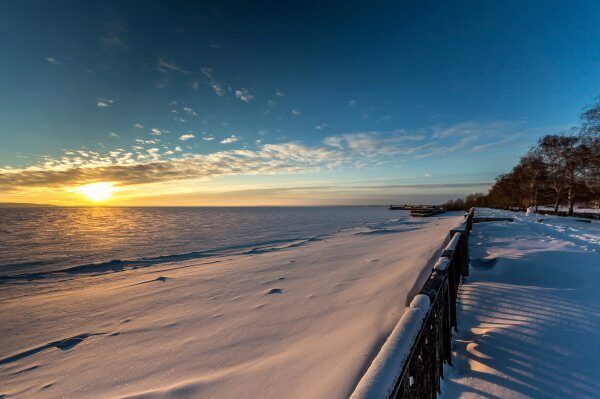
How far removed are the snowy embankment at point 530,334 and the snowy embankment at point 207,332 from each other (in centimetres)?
106

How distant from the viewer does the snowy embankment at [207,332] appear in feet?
11.9

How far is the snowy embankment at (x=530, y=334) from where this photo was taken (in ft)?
9.58

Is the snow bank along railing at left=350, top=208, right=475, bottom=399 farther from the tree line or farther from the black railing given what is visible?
the tree line

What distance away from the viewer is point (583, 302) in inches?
179

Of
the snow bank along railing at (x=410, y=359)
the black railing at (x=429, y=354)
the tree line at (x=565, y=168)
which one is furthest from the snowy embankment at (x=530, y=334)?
the tree line at (x=565, y=168)

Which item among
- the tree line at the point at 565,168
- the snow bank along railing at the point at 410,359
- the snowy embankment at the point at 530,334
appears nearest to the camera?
the snow bank along railing at the point at 410,359

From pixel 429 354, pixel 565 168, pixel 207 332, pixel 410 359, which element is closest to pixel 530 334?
pixel 429 354

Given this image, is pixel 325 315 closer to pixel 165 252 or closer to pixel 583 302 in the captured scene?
pixel 583 302

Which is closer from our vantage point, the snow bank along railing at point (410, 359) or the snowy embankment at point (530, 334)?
the snow bank along railing at point (410, 359)

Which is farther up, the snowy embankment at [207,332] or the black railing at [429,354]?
the black railing at [429,354]

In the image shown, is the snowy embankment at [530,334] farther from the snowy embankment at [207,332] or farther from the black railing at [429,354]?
the snowy embankment at [207,332]

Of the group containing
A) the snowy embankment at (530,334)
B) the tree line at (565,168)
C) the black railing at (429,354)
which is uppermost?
the tree line at (565,168)

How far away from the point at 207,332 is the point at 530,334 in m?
5.30

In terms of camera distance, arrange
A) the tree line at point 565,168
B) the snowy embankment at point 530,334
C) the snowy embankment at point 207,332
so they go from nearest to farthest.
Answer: the snowy embankment at point 530,334, the snowy embankment at point 207,332, the tree line at point 565,168
